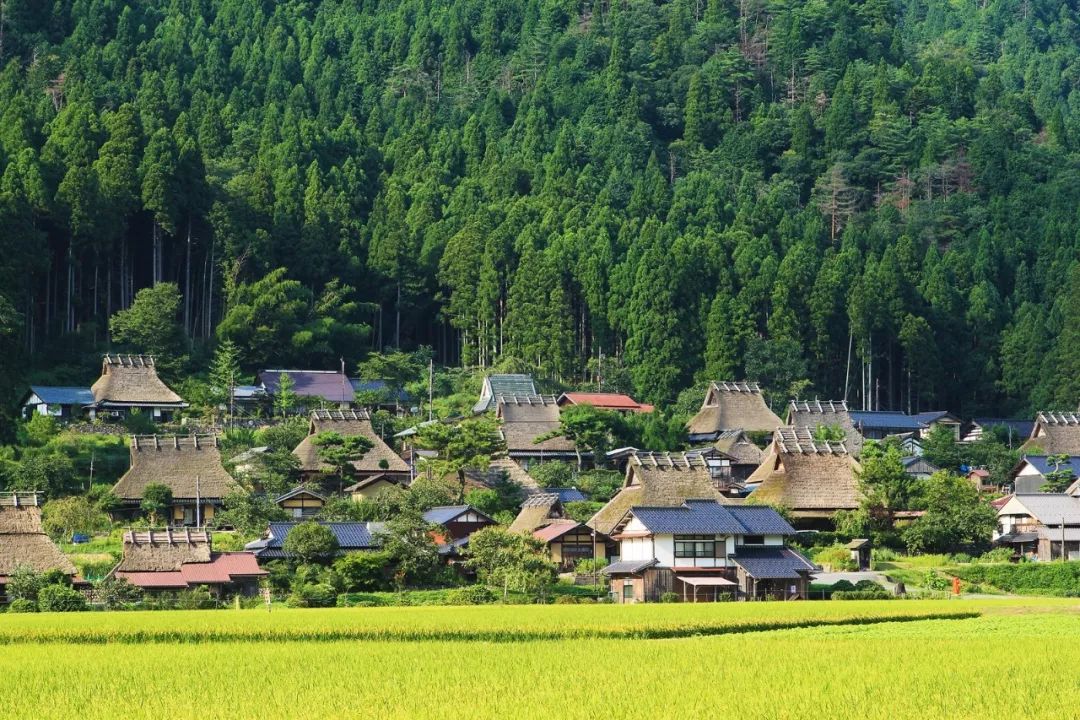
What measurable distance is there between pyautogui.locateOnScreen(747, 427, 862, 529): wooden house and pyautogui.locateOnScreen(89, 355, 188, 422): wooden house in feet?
65.8

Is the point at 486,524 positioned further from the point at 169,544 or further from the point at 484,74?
the point at 484,74

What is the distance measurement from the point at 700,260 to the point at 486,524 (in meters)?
24.6

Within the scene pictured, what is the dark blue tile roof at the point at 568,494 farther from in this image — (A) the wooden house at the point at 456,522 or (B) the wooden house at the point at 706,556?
(B) the wooden house at the point at 706,556

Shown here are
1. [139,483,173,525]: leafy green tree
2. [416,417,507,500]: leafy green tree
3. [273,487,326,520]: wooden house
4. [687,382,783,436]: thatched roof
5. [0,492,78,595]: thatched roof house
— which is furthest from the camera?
[687,382,783,436]: thatched roof

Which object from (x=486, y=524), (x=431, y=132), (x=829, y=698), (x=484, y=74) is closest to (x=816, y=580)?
(x=486, y=524)

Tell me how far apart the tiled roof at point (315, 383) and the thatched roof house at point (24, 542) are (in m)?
20.0

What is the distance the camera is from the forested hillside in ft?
211

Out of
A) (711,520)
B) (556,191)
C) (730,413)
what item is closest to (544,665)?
(711,520)

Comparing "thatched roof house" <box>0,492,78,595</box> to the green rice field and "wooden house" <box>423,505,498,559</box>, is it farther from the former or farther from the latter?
"wooden house" <box>423,505,498,559</box>

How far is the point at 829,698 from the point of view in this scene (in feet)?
56.0

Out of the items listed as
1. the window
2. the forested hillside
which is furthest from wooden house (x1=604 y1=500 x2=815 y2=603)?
the forested hillside

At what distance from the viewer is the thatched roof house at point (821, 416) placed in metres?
59.9

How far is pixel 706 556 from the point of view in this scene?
42.5 metres

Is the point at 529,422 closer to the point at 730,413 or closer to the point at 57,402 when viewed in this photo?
the point at 730,413
